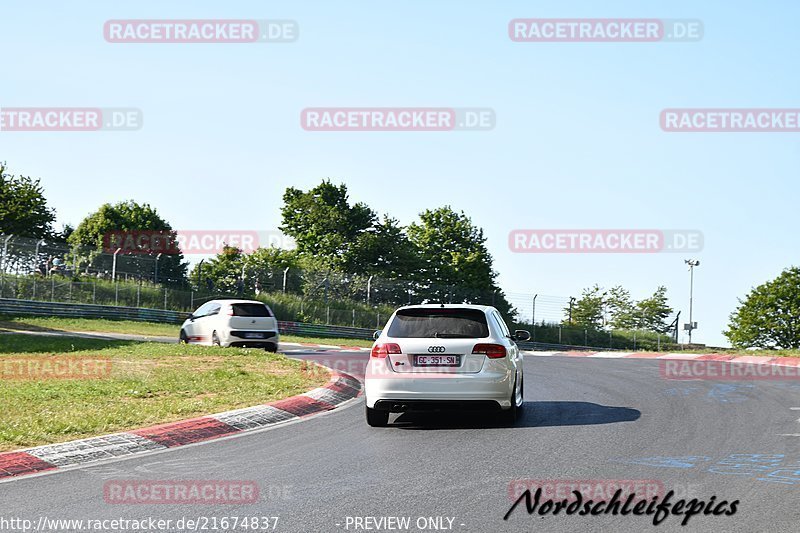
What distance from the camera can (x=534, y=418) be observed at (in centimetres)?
1195

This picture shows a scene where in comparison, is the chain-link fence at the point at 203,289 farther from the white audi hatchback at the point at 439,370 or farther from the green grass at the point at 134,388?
the white audi hatchback at the point at 439,370

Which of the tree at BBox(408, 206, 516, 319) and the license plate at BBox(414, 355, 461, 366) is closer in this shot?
the license plate at BBox(414, 355, 461, 366)

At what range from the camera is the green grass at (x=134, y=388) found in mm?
9852

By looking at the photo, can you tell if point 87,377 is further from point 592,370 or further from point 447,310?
point 592,370

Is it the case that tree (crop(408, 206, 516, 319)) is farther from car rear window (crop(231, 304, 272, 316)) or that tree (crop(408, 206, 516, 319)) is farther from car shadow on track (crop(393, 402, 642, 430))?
car shadow on track (crop(393, 402, 642, 430))

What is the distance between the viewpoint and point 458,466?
26.9 ft

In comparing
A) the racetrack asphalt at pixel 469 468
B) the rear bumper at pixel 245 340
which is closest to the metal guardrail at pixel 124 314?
the rear bumper at pixel 245 340

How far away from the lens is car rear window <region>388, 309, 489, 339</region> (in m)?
11.2

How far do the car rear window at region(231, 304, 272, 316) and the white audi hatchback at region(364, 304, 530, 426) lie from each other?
13934mm

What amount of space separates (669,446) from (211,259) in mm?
89305

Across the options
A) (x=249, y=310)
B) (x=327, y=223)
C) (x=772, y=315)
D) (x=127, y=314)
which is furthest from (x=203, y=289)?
(x=772, y=315)

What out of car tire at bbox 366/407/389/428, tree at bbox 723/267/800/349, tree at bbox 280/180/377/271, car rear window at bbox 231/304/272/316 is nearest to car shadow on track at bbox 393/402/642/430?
car tire at bbox 366/407/389/428
